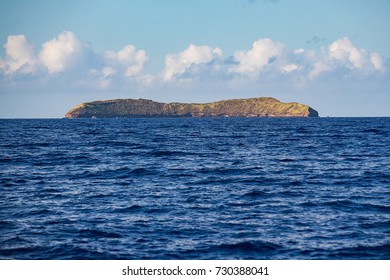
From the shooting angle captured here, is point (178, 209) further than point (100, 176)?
No

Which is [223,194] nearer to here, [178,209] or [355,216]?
[178,209]

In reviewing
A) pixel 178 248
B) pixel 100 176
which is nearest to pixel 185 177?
pixel 100 176

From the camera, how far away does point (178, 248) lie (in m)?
20.5

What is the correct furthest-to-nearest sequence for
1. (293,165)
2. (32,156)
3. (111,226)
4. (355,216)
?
(32,156) → (293,165) → (355,216) → (111,226)

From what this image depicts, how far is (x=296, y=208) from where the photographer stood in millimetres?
27438

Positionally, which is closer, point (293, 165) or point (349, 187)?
point (349, 187)

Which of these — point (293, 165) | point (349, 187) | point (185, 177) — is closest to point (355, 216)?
point (349, 187)

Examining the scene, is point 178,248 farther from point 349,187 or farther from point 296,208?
point 349,187

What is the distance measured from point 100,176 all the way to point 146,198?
9.89m
